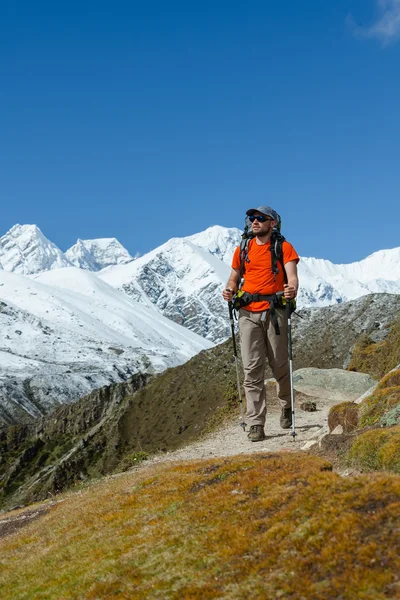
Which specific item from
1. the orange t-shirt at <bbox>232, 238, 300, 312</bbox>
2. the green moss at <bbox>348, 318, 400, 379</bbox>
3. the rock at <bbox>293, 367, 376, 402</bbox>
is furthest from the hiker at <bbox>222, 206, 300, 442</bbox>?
the green moss at <bbox>348, 318, 400, 379</bbox>

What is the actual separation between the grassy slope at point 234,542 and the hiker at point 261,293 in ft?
10.0

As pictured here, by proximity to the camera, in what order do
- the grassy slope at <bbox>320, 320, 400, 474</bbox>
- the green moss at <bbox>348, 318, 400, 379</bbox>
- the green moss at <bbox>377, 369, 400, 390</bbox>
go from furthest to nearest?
the green moss at <bbox>348, 318, 400, 379</bbox> < the green moss at <bbox>377, 369, 400, 390</bbox> < the grassy slope at <bbox>320, 320, 400, 474</bbox>

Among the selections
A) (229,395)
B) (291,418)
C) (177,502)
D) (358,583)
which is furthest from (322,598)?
(229,395)

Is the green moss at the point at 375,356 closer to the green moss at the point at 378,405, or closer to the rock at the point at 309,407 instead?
the rock at the point at 309,407

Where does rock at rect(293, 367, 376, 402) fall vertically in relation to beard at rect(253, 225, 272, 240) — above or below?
below

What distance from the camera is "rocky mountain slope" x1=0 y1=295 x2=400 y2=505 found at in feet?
224

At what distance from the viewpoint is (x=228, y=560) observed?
23.8ft

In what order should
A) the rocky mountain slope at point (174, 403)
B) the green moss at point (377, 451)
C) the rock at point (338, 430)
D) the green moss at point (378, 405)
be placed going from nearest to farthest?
the green moss at point (377, 451) < the green moss at point (378, 405) < the rock at point (338, 430) < the rocky mountain slope at point (174, 403)

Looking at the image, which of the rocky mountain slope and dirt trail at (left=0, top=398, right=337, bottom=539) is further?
the rocky mountain slope

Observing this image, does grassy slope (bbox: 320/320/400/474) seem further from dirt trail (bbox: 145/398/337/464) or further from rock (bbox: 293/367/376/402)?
rock (bbox: 293/367/376/402)

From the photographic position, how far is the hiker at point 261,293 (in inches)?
561

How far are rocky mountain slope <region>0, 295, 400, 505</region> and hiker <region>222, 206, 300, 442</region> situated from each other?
43393mm

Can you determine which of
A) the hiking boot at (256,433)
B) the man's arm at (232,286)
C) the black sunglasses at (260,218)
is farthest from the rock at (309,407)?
the black sunglasses at (260,218)

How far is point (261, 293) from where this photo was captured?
1441 cm
